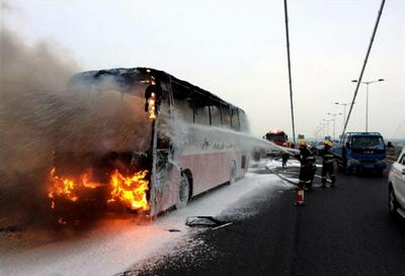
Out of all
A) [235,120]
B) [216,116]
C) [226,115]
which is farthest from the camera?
[235,120]

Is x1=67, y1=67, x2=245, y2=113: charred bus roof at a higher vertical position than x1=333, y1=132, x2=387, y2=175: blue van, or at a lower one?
higher

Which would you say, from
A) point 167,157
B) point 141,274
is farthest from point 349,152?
point 141,274

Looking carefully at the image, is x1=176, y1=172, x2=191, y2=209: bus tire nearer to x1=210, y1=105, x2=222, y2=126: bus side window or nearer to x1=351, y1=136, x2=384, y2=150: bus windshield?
x1=210, y1=105, x2=222, y2=126: bus side window

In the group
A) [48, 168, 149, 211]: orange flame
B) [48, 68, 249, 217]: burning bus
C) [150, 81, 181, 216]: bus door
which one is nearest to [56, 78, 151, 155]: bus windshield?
[48, 68, 249, 217]: burning bus

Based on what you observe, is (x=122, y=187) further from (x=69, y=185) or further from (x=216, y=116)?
(x=216, y=116)

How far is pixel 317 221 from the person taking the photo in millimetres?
8039

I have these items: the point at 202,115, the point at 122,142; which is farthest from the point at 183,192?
the point at 122,142

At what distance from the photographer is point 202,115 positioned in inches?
399

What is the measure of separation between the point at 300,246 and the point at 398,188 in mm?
3111

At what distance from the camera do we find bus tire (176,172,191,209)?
29.0ft

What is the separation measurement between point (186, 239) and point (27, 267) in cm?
250

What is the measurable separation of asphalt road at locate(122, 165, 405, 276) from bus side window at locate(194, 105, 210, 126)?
95.6 inches

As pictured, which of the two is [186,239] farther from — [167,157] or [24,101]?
[24,101]

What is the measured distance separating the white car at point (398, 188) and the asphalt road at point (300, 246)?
27cm
